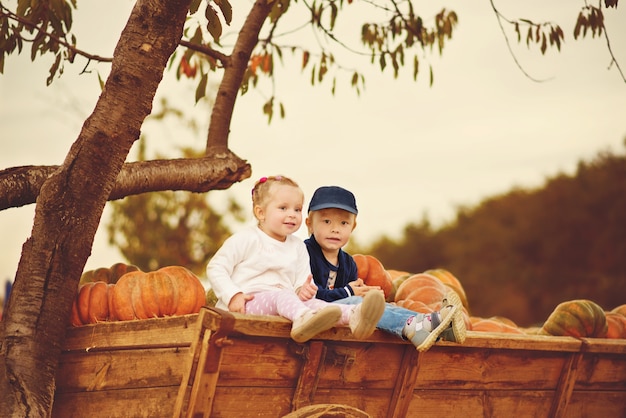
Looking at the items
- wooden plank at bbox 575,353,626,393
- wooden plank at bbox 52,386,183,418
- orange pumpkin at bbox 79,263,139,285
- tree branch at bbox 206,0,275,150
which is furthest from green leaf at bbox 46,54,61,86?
wooden plank at bbox 575,353,626,393

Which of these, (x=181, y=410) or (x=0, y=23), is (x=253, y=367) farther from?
(x=0, y=23)

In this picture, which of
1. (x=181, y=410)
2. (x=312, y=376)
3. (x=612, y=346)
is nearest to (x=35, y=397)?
(x=181, y=410)

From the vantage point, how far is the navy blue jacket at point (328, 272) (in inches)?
171

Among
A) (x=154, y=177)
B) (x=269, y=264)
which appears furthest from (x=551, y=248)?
(x=269, y=264)

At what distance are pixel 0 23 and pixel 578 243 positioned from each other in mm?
25070

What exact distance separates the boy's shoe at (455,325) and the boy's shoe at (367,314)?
1.33 ft

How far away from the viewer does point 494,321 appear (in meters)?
5.37

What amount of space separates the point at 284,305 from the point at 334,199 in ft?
3.14

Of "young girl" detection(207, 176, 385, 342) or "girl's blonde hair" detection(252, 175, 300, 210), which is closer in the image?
"young girl" detection(207, 176, 385, 342)

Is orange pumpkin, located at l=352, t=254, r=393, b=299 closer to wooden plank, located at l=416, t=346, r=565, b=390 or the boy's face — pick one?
the boy's face

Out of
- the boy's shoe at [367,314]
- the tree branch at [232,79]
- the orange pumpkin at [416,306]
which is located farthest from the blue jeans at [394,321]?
the tree branch at [232,79]

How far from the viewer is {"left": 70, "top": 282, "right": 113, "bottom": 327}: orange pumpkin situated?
13.4ft

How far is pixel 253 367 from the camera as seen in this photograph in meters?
3.53

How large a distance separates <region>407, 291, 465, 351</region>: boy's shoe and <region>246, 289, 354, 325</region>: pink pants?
33 cm
